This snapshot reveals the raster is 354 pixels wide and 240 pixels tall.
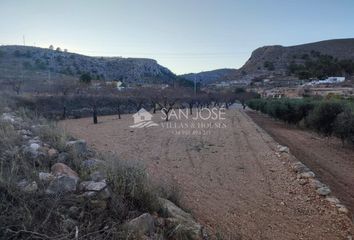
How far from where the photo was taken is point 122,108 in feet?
158

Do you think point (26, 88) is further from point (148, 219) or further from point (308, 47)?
point (308, 47)

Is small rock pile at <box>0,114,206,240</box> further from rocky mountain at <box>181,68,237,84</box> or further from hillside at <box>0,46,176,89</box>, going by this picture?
rocky mountain at <box>181,68,237,84</box>

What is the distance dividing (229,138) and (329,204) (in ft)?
40.5

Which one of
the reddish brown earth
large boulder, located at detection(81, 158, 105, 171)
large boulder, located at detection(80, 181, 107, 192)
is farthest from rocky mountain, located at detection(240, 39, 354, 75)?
large boulder, located at detection(80, 181, 107, 192)

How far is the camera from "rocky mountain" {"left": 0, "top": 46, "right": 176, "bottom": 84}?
6653 centimetres

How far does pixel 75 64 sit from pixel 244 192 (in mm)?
76578

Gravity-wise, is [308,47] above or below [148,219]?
above

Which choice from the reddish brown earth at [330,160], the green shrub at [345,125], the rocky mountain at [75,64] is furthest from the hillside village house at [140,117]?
the rocky mountain at [75,64]

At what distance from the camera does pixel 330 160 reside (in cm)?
1480

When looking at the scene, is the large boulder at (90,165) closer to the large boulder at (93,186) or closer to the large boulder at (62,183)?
the large boulder at (62,183)

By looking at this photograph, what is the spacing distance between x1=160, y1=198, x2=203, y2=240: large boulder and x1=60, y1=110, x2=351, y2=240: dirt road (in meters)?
1.07

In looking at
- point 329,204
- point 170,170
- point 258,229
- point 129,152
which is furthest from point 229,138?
point 258,229

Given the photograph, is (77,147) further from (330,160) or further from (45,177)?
(330,160)

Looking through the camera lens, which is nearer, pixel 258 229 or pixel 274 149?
pixel 258 229
